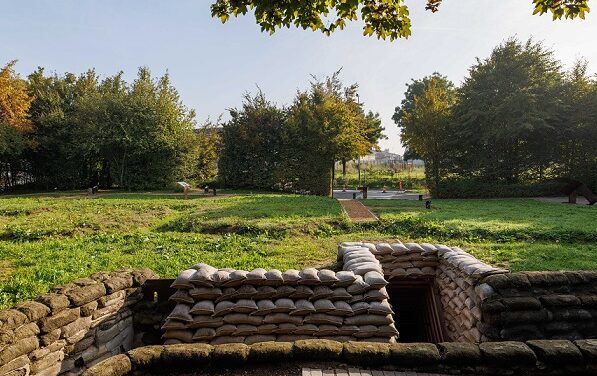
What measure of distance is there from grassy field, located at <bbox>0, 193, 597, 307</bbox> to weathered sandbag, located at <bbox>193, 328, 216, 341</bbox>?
185 cm

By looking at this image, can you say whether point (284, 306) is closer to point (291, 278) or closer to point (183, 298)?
point (291, 278)

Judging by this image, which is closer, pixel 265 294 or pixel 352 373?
pixel 352 373

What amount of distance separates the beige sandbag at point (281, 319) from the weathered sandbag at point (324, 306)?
8.7 inches

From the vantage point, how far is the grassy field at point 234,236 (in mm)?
6513

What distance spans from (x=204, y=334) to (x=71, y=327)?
1.27 m

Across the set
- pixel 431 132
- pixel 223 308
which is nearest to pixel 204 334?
pixel 223 308

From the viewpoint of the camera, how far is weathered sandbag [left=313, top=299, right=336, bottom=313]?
434 cm

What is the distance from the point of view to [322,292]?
4.51 m

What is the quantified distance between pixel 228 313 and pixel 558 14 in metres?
4.76

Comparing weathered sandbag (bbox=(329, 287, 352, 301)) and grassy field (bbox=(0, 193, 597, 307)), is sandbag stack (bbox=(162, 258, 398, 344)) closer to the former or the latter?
weathered sandbag (bbox=(329, 287, 352, 301))

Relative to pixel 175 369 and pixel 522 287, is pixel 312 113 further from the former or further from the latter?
pixel 175 369

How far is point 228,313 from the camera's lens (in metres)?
4.34

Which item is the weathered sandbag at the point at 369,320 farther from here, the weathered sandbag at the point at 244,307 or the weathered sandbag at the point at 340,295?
the weathered sandbag at the point at 244,307

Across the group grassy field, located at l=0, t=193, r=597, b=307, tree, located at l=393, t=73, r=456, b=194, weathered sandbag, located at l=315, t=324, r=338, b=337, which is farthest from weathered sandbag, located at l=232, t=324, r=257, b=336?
tree, located at l=393, t=73, r=456, b=194
